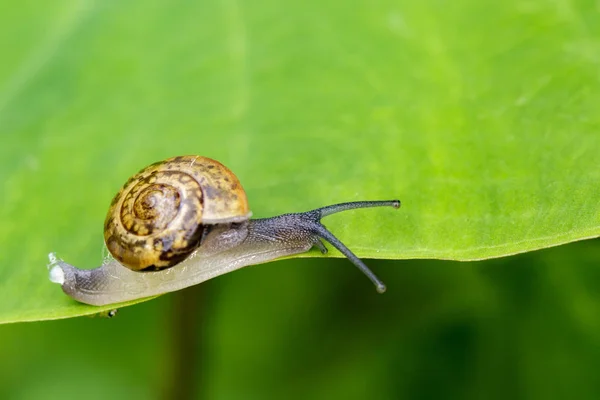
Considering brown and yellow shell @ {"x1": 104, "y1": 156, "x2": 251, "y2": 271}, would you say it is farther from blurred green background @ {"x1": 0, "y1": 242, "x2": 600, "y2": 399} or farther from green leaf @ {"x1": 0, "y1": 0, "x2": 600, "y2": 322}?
blurred green background @ {"x1": 0, "y1": 242, "x2": 600, "y2": 399}

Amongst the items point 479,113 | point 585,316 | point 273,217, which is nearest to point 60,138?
point 273,217

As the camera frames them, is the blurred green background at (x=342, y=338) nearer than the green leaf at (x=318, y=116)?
No

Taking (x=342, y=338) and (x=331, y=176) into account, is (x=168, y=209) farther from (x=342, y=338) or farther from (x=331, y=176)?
(x=342, y=338)

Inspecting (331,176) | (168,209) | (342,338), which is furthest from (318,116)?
(342,338)

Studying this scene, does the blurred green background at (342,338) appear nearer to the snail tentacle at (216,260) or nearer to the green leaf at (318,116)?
the snail tentacle at (216,260)

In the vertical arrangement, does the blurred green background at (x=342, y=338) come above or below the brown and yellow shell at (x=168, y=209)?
below

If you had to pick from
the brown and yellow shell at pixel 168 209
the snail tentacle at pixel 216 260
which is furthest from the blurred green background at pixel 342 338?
the brown and yellow shell at pixel 168 209

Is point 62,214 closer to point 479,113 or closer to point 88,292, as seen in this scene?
point 88,292
